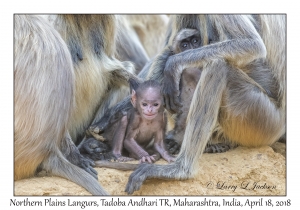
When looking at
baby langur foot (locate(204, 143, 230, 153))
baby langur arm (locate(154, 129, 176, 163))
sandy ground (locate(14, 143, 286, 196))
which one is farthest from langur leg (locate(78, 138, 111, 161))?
baby langur foot (locate(204, 143, 230, 153))

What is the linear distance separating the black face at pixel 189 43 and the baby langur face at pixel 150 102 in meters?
0.57

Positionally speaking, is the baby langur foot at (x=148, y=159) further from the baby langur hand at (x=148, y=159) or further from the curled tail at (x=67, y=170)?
the curled tail at (x=67, y=170)

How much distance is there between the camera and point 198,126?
4.95 meters

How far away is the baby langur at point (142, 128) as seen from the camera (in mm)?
5266

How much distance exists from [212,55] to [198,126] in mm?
642

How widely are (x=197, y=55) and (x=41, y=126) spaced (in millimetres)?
1472

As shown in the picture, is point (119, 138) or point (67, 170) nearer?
point (67, 170)

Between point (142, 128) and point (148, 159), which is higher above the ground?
point (142, 128)

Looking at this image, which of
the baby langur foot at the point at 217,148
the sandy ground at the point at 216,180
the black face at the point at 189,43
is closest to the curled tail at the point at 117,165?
the sandy ground at the point at 216,180

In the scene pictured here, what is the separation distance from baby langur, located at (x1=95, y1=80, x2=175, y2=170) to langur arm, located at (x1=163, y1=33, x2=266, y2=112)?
0.52ft

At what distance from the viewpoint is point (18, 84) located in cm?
461

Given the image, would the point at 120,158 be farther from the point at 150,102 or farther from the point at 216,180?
the point at 216,180

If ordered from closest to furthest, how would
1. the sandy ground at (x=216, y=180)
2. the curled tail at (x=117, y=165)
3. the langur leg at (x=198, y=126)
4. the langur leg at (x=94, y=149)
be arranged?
the sandy ground at (x=216, y=180) < the langur leg at (x=198, y=126) < the curled tail at (x=117, y=165) < the langur leg at (x=94, y=149)

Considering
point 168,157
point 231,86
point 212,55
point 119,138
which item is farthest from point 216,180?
point 212,55
